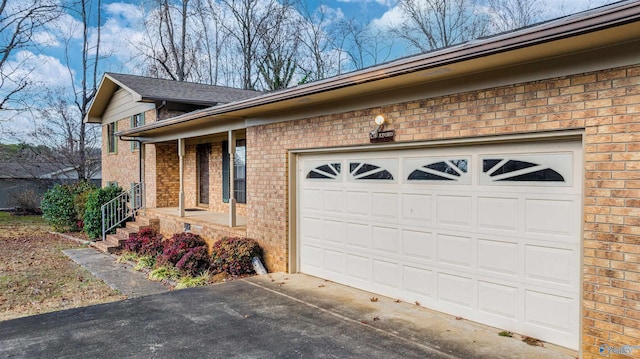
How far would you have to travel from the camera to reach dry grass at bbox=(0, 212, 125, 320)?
22.8 feet

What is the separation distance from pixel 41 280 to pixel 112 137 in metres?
10.1

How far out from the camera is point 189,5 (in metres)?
27.1

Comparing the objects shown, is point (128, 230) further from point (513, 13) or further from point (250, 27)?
point (513, 13)

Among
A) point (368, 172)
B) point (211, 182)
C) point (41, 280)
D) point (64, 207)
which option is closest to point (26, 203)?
point (64, 207)

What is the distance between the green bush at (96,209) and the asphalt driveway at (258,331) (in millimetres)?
8655

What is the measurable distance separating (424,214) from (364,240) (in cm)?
121

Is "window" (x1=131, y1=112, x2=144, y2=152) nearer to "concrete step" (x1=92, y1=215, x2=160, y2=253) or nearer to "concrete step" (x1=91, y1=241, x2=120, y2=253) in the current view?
"concrete step" (x1=92, y1=215, x2=160, y2=253)

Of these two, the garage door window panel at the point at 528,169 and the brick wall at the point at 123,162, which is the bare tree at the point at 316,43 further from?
the garage door window panel at the point at 528,169

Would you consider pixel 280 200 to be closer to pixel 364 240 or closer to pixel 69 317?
pixel 364 240

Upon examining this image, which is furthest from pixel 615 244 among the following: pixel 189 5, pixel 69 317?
pixel 189 5

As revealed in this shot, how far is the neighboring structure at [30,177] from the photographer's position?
23953mm

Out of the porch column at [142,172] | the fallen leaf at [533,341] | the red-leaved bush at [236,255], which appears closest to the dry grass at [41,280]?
the red-leaved bush at [236,255]

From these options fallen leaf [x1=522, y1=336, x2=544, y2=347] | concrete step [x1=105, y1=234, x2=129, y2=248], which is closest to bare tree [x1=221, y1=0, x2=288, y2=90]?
concrete step [x1=105, y1=234, x2=129, y2=248]

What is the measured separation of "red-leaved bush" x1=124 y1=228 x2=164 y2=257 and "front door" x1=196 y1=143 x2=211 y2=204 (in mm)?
1973
